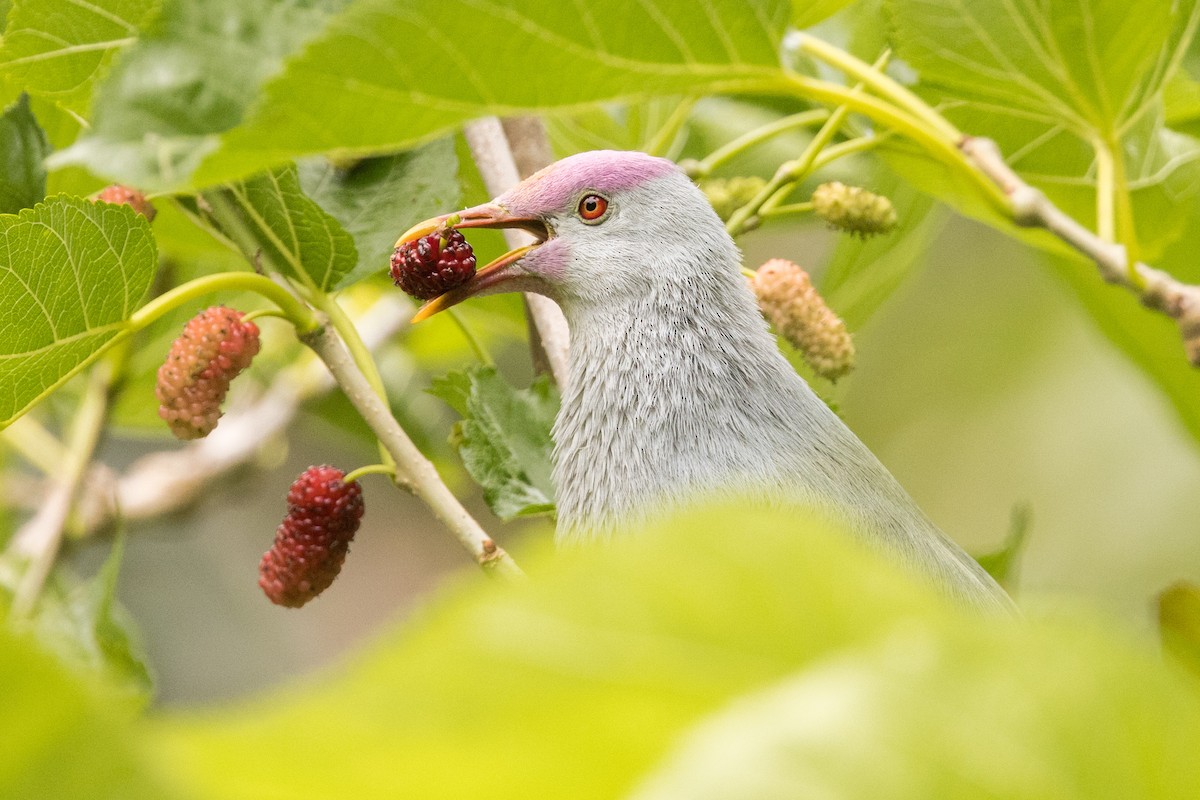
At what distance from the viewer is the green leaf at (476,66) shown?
470 millimetres

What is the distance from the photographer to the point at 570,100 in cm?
56

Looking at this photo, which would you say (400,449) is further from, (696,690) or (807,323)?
(696,690)

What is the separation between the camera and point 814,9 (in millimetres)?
740

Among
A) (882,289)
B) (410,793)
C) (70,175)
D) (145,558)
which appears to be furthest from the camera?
(145,558)

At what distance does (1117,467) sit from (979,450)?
407 millimetres

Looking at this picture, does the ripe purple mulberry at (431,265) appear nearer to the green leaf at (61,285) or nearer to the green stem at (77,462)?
the green leaf at (61,285)

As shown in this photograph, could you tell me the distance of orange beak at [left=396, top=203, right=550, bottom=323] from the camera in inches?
32.2

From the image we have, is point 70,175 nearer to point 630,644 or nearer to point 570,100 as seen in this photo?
point 570,100

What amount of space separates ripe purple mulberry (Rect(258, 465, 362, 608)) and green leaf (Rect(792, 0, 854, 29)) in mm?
412

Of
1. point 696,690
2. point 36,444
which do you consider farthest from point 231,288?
point 36,444

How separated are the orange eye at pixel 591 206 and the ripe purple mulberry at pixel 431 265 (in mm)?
139

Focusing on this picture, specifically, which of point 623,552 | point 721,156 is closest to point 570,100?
point 721,156

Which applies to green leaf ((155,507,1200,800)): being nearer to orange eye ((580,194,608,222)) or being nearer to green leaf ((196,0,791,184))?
green leaf ((196,0,791,184))

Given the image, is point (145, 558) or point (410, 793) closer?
point (410, 793)
